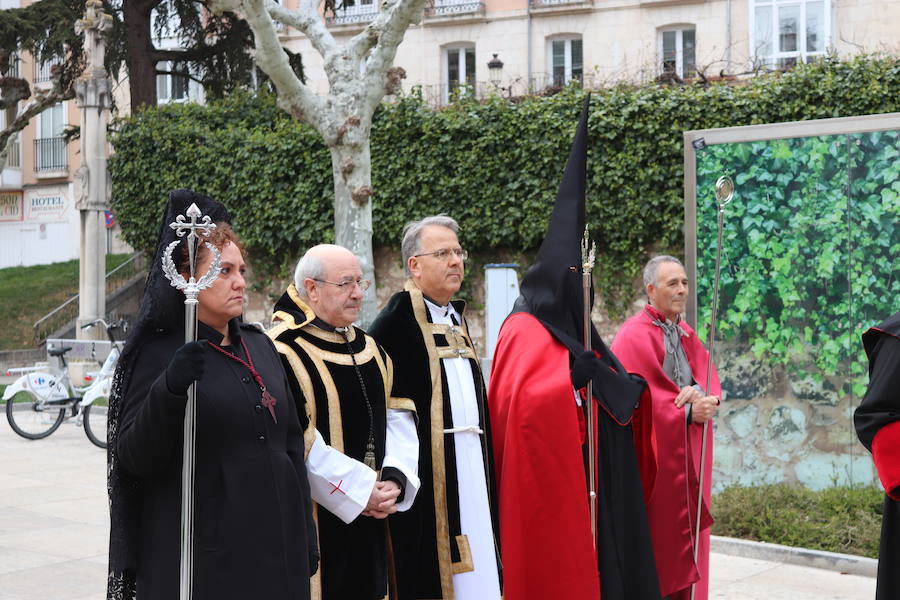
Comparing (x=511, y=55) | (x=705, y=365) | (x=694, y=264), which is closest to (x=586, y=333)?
(x=705, y=365)

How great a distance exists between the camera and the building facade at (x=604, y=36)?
25.2 metres

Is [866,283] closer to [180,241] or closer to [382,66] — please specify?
[180,241]

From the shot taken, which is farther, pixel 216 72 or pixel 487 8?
pixel 487 8

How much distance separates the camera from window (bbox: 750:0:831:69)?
25641 millimetres

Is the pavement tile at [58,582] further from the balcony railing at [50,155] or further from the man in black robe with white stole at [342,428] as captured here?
the balcony railing at [50,155]

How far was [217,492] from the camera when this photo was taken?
3256 mm

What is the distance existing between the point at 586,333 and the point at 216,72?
67.9 ft

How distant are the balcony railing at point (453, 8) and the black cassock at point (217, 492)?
26.8 m

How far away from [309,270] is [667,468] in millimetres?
2452

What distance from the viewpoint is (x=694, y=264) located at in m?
8.29

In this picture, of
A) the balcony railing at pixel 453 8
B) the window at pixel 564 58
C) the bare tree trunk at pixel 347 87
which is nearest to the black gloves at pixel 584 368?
the bare tree trunk at pixel 347 87

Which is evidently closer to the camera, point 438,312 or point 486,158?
point 438,312

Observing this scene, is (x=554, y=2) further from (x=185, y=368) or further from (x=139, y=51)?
(x=185, y=368)

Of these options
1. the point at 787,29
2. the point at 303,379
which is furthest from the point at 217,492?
the point at 787,29
